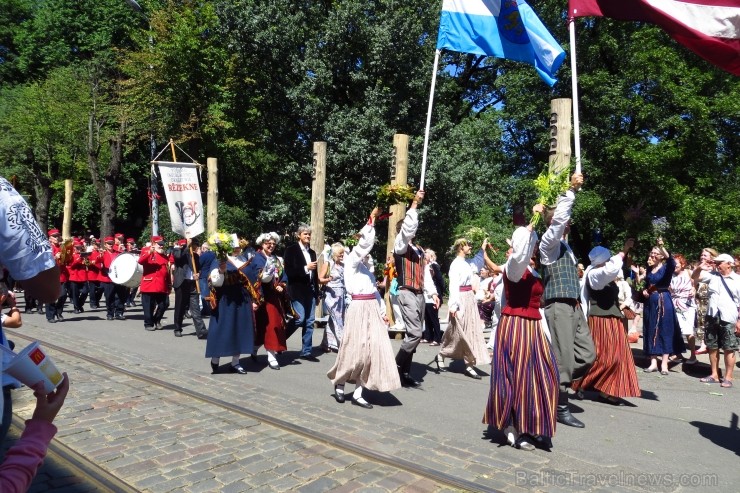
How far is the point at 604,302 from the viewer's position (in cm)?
754

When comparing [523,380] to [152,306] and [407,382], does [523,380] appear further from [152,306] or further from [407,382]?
[152,306]

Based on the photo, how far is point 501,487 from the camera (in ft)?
14.4

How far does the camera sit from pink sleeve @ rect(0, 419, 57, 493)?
160cm

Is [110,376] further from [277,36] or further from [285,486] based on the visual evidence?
[277,36]

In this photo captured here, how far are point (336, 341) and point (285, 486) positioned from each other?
246 inches

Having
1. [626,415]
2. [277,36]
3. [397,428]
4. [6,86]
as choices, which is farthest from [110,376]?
[6,86]

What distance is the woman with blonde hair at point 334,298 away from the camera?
10328 mm

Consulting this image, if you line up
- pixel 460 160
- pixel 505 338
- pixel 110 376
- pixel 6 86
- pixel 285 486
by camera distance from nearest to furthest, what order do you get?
pixel 285 486 < pixel 505 338 < pixel 110 376 < pixel 460 160 < pixel 6 86

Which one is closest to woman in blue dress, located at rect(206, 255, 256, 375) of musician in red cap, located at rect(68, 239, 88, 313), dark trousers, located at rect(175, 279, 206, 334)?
dark trousers, located at rect(175, 279, 206, 334)

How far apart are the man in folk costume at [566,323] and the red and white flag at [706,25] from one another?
2.14 metres

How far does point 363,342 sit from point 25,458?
5.15 m

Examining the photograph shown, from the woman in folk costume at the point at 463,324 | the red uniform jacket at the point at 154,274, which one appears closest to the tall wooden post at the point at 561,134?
the woman in folk costume at the point at 463,324

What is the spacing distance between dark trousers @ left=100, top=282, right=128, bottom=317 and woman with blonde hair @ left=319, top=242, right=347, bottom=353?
619 cm

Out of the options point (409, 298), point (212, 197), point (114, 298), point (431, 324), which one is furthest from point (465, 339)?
point (212, 197)
